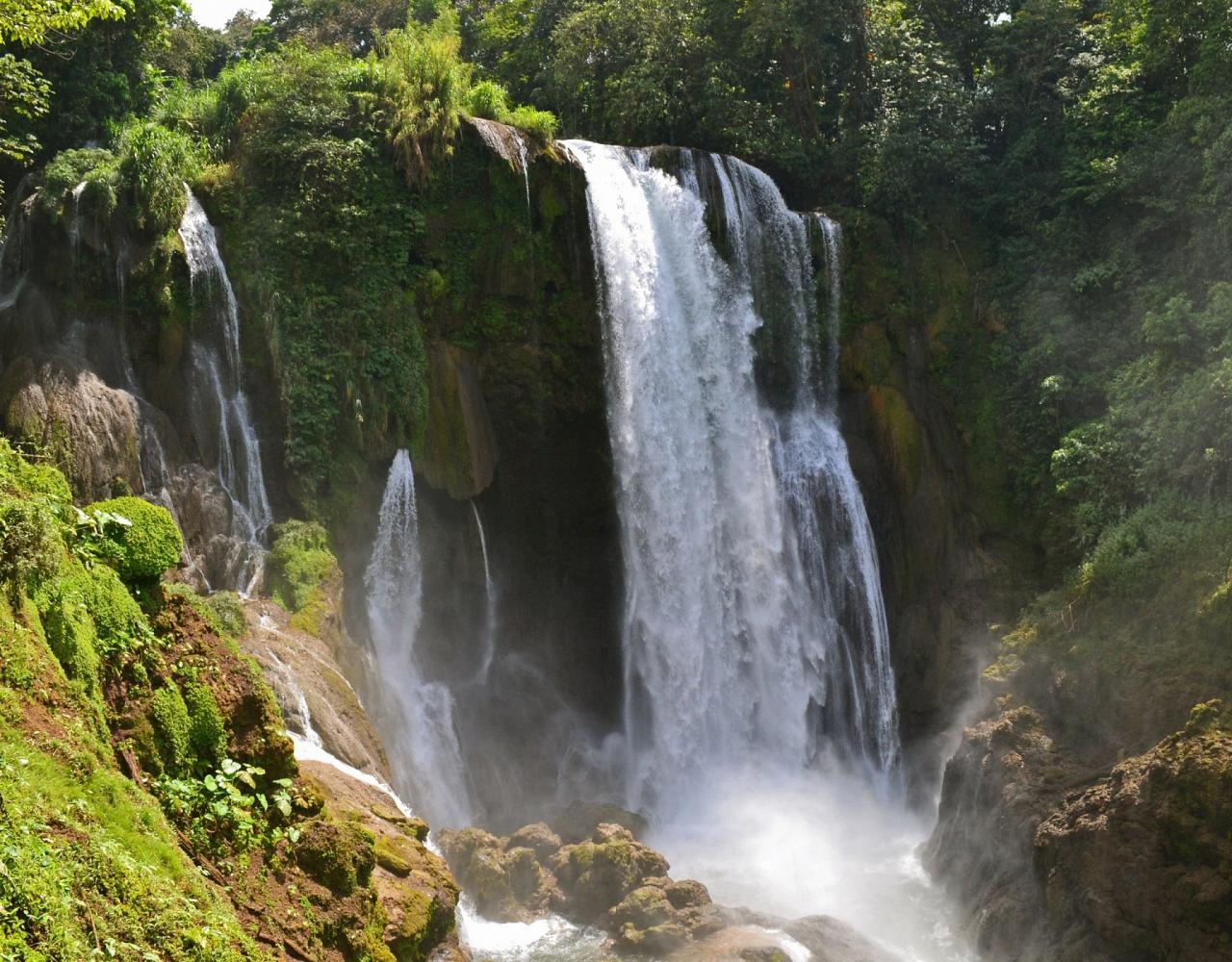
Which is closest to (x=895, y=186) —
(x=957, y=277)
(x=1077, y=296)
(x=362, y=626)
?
(x=957, y=277)

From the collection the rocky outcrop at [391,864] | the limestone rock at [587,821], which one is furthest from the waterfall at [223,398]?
the limestone rock at [587,821]

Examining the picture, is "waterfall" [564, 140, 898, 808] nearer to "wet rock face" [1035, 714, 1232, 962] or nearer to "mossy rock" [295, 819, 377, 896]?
"wet rock face" [1035, 714, 1232, 962]

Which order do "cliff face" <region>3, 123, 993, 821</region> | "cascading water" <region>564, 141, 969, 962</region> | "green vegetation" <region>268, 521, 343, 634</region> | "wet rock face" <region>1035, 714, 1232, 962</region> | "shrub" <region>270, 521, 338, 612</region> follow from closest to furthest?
"wet rock face" <region>1035, 714, 1232, 962</region> → "green vegetation" <region>268, 521, 343, 634</region> → "shrub" <region>270, 521, 338, 612</region> → "cliff face" <region>3, 123, 993, 821</region> → "cascading water" <region>564, 141, 969, 962</region>

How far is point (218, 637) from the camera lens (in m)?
9.63

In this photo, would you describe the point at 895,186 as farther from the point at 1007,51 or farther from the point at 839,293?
the point at 1007,51

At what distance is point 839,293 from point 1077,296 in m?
4.80

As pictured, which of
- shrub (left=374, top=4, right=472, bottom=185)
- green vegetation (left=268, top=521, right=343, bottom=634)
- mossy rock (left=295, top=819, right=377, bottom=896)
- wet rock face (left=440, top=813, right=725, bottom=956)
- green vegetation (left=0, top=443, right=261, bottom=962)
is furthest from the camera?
shrub (left=374, top=4, right=472, bottom=185)

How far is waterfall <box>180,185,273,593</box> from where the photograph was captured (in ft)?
56.5

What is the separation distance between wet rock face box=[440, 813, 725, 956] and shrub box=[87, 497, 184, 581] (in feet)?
26.8

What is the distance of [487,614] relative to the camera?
21.0 meters

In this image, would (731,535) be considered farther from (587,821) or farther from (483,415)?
(587,821)

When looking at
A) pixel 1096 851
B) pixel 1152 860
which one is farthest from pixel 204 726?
pixel 1152 860

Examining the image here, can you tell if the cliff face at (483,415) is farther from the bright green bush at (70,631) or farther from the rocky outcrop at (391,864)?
the bright green bush at (70,631)

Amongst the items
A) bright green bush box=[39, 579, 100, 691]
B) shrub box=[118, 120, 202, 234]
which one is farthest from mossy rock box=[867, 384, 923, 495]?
bright green bush box=[39, 579, 100, 691]
